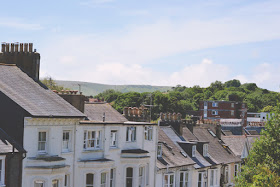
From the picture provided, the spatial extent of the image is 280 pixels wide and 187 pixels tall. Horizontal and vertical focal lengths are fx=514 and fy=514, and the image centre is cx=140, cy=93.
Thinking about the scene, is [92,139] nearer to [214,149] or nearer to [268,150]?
[268,150]

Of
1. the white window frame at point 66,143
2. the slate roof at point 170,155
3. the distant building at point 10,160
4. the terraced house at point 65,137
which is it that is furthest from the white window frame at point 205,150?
the distant building at point 10,160

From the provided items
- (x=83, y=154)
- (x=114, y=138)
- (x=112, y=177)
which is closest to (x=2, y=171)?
(x=83, y=154)

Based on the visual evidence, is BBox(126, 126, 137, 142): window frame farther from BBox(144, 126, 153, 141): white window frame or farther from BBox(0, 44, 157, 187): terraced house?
BBox(144, 126, 153, 141): white window frame

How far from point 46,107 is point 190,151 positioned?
21820mm

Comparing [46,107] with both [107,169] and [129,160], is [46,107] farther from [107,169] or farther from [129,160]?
[129,160]

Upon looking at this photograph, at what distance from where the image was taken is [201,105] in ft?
577

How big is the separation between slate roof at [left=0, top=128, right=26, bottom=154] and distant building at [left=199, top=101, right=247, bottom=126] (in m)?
142

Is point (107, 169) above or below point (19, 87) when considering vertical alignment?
below

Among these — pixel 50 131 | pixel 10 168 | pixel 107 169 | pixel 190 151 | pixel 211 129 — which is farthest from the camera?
pixel 211 129

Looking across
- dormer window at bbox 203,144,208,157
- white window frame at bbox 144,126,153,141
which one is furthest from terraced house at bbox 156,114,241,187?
white window frame at bbox 144,126,153,141

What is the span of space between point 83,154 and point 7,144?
20.6ft

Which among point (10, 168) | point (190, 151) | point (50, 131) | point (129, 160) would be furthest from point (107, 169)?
point (190, 151)

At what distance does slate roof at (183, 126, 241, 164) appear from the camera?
175 feet

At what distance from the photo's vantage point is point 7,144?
26891 mm
